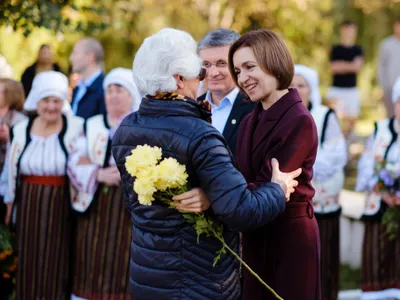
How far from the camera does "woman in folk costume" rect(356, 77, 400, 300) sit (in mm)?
6719

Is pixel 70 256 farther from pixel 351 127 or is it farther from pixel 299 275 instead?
pixel 351 127

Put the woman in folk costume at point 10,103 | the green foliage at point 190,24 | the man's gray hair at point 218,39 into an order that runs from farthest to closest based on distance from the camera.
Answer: the green foliage at point 190,24 < the woman in folk costume at point 10,103 < the man's gray hair at point 218,39

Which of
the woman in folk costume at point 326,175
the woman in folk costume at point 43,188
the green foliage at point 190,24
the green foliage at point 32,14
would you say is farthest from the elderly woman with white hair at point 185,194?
the green foliage at point 190,24

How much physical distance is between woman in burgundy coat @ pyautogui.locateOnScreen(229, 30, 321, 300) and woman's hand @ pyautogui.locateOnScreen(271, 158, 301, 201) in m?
0.06

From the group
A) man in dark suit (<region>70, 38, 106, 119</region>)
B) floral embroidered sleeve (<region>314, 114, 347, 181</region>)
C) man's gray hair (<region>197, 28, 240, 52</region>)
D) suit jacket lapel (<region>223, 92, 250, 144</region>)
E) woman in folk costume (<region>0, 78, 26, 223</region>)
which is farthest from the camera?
man in dark suit (<region>70, 38, 106, 119</region>)

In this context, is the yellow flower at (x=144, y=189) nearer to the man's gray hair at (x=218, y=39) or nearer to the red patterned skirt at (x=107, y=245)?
the man's gray hair at (x=218, y=39)

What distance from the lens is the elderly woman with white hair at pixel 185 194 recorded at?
148 inches

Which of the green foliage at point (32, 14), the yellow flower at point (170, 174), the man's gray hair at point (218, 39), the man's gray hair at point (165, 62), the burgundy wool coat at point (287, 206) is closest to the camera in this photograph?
the yellow flower at point (170, 174)

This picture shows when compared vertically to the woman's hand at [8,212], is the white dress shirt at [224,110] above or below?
above

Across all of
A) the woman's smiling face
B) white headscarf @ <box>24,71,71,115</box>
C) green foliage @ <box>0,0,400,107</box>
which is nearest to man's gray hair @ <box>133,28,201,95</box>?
the woman's smiling face

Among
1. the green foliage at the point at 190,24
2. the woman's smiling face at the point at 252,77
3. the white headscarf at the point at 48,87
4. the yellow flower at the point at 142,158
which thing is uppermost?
the green foliage at the point at 190,24

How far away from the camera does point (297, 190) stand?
413cm

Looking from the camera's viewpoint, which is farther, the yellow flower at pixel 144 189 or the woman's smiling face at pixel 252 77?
the woman's smiling face at pixel 252 77

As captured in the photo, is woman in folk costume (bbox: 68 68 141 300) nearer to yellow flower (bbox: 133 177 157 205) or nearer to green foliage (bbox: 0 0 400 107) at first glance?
yellow flower (bbox: 133 177 157 205)
